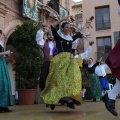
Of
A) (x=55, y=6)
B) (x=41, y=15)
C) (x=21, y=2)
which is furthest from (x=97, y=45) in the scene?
(x=21, y=2)

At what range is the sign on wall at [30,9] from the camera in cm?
898

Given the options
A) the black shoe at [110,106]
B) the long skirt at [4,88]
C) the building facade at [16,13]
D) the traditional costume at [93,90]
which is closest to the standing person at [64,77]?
the long skirt at [4,88]

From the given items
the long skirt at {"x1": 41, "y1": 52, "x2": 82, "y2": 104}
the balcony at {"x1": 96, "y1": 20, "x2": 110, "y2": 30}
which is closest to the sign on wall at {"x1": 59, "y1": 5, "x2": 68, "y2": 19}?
the long skirt at {"x1": 41, "y1": 52, "x2": 82, "y2": 104}

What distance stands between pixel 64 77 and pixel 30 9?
5.48 m

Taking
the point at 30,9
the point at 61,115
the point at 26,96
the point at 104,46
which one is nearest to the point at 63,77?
the point at 61,115

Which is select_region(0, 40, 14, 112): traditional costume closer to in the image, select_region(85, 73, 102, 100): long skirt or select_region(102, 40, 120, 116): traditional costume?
select_region(102, 40, 120, 116): traditional costume

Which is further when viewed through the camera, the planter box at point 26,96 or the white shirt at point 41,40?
the planter box at point 26,96

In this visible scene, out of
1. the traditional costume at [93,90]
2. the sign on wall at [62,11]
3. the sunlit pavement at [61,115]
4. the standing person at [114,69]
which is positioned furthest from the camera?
the sign on wall at [62,11]

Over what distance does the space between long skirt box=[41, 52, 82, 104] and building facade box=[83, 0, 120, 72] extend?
703 inches

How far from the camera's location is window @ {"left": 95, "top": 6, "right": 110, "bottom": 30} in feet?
73.9

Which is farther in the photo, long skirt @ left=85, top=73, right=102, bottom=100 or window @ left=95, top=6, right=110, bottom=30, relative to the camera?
window @ left=95, top=6, right=110, bottom=30

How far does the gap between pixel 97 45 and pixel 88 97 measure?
1425 centimetres

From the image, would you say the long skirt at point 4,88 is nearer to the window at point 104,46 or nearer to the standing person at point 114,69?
the standing person at point 114,69

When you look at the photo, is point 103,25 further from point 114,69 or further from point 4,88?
point 114,69
